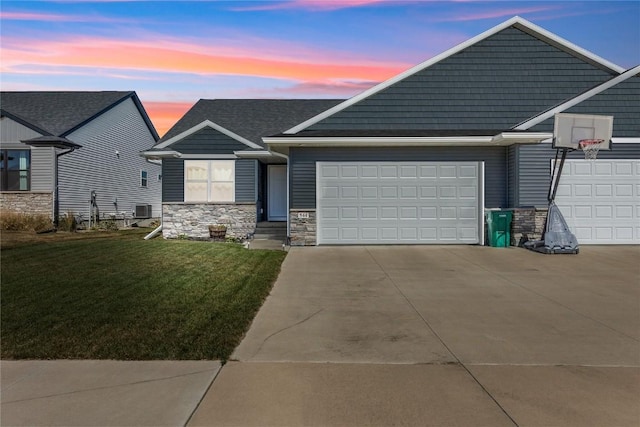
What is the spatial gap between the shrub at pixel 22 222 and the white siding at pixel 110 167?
6.13 ft

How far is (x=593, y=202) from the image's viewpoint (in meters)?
13.7

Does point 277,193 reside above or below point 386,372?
above

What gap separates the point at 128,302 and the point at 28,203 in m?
16.6

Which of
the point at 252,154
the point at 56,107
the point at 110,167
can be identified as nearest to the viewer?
the point at 252,154

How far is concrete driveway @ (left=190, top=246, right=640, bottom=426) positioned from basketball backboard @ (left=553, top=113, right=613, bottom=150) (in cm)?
486

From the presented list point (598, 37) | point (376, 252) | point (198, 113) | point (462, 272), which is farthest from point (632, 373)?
point (198, 113)

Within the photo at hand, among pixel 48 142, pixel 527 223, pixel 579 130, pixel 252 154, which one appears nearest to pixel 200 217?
pixel 252 154

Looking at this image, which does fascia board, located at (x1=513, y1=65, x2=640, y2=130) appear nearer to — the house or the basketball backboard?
the house

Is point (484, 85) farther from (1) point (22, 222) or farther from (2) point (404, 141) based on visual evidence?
(1) point (22, 222)

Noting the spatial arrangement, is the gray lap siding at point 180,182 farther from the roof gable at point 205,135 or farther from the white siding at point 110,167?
the white siding at point 110,167

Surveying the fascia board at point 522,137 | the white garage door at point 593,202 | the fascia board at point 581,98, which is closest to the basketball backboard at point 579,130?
the fascia board at point 522,137

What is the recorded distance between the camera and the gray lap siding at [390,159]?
14.0 metres

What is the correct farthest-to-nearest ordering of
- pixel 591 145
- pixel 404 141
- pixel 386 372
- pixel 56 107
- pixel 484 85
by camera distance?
1. pixel 56 107
2. pixel 484 85
3. pixel 404 141
4. pixel 591 145
5. pixel 386 372

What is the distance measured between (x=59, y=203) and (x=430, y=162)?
16414 millimetres
